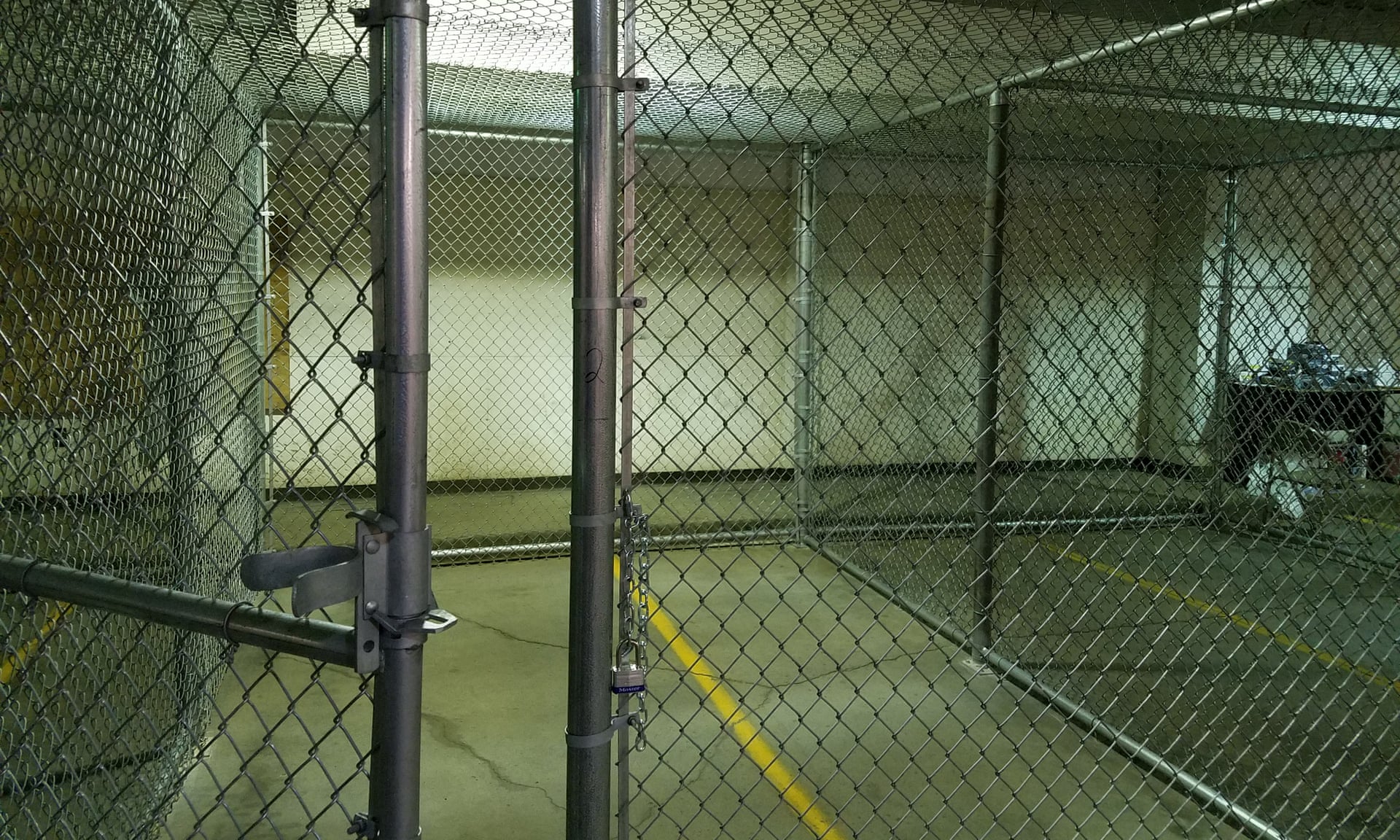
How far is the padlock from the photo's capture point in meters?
1.70

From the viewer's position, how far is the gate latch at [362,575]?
4.02ft

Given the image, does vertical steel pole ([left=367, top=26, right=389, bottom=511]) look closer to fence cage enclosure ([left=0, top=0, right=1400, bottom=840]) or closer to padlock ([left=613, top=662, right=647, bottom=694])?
fence cage enclosure ([left=0, top=0, right=1400, bottom=840])

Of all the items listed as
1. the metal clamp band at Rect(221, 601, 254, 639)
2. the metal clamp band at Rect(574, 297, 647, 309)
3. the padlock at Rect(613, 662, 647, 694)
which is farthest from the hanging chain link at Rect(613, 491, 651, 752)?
the metal clamp band at Rect(221, 601, 254, 639)

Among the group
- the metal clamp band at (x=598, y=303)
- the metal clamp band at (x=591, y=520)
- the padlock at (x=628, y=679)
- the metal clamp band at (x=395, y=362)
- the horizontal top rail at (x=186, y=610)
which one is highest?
the metal clamp band at (x=598, y=303)

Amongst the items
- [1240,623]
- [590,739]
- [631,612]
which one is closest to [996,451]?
[1240,623]

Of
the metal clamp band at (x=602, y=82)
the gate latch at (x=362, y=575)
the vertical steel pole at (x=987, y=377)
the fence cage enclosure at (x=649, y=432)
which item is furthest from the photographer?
the vertical steel pole at (x=987, y=377)

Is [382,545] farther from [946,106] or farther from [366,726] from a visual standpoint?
[946,106]

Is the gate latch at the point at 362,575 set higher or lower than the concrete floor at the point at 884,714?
higher

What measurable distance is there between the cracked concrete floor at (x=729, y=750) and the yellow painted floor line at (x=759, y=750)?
0.04m

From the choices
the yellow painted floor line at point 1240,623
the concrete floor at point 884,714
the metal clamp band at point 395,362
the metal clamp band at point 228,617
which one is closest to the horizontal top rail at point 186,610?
the metal clamp band at point 228,617

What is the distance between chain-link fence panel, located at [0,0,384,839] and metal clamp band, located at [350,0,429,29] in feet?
0.35

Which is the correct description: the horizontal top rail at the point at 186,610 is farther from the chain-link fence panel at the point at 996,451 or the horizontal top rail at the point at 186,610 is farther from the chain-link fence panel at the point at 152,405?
the chain-link fence panel at the point at 996,451

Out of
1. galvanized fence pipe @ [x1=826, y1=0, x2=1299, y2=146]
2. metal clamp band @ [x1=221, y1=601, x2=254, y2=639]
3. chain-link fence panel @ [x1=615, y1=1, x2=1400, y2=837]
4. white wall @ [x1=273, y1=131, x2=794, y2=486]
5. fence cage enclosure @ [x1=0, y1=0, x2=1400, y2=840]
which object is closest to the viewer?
metal clamp band @ [x1=221, y1=601, x2=254, y2=639]

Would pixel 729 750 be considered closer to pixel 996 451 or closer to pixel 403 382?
pixel 996 451
